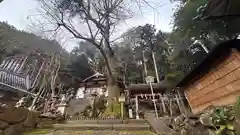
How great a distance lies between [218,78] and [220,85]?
0.26 meters

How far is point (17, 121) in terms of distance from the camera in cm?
358

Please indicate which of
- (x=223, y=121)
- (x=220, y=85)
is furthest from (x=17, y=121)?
(x=220, y=85)

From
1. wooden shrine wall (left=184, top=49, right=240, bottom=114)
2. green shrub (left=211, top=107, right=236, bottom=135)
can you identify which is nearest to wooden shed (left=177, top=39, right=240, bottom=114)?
wooden shrine wall (left=184, top=49, right=240, bottom=114)

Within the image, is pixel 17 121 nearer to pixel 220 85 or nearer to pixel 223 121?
pixel 223 121

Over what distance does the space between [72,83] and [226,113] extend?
57.7ft

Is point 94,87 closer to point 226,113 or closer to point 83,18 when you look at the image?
Result: point 83,18

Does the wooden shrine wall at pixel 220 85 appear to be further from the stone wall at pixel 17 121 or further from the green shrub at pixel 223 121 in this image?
the stone wall at pixel 17 121

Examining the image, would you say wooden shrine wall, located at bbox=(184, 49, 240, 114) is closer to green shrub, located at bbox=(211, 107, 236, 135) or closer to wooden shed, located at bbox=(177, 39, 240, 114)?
wooden shed, located at bbox=(177, 39, 240, 114)

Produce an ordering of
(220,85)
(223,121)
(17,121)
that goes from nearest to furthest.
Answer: (223,121)
(17,121)
(220,85)

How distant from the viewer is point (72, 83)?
18766 mm

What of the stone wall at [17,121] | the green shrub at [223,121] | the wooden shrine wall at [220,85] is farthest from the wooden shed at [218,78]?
the stone wall at [17,121]

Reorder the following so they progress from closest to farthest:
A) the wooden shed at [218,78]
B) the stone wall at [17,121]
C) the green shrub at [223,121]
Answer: the green shrub at [223,121] → the stone wall at [17,121] → the wooden shed at [218,78]

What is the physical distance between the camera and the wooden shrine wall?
4.68m

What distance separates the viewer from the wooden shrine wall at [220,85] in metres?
4.68
